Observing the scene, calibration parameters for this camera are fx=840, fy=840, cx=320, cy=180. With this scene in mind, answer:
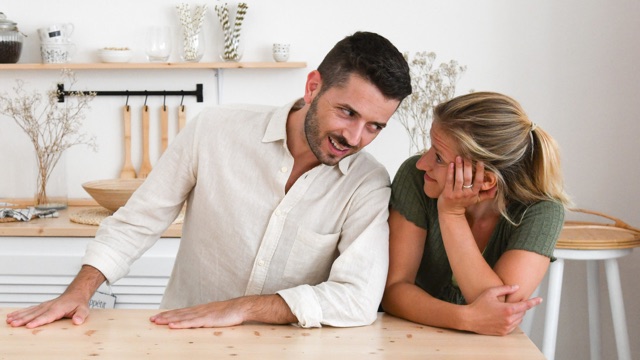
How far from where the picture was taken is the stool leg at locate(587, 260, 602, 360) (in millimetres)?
3256

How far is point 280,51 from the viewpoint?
3.54 m

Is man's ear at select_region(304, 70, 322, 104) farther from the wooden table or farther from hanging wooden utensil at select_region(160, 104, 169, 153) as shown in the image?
hanging wooden utensil at select_region(160, 104, 169, 153)

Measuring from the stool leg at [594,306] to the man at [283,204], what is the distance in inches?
60.9

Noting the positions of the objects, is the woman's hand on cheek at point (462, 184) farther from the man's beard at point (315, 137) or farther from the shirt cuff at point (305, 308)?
the shirt cuff at point (305, 308)

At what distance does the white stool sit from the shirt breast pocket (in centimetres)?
119

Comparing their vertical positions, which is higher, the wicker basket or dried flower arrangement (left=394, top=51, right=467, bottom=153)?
dried flower arrangement (left=394, top=51, right=467, bottom=153)

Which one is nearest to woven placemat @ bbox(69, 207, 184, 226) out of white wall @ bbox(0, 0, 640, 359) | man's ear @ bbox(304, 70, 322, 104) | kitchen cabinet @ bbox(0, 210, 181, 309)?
kitchen cabinet @ bbox(0, 210, 181, 309)

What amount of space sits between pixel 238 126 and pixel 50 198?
1768 millimetres

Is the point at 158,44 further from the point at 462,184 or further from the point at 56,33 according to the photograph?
the point at 462,184

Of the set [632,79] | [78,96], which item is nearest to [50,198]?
[78,96]

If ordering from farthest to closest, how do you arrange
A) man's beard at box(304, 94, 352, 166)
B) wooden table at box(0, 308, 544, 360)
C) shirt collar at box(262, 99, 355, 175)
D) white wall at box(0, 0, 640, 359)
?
white wall at box(0, 0, 640, 359), shirt collar at box(262, 99, 355, 175), man's beard at box(304, 94, 352, 166), wooden table at box(0, 308, 544, 360)

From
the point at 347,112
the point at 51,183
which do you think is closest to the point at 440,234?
the point at 347,112

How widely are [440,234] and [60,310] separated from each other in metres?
0.87

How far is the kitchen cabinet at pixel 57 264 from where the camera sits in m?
3.21
